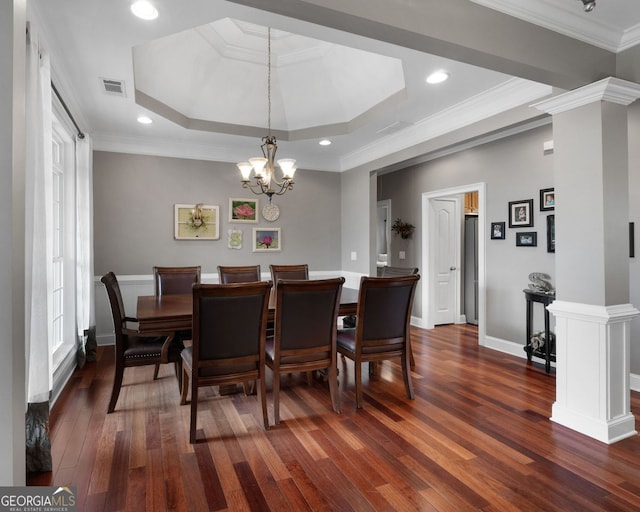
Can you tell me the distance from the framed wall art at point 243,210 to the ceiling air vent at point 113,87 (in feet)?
6.86

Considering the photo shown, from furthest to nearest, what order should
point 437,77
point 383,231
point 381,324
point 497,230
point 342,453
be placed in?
1. point 383,231
2. point 497,230
3. point 437,77
4. point 381,324
5. point 342,453

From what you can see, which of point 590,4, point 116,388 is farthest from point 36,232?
point 590,4

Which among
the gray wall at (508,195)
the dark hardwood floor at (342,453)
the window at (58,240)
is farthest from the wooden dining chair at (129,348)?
the gray wall at (508,195)

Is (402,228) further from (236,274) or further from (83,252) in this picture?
(83,252)

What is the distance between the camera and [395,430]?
2541mm

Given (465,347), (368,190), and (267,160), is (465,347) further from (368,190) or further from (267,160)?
(267,160)

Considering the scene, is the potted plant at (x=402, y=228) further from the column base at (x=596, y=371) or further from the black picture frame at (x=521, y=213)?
the column base at (x=596, y=371)

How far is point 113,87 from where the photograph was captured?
11.1 ft

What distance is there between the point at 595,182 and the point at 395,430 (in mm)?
2050

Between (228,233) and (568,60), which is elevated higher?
(568,60)

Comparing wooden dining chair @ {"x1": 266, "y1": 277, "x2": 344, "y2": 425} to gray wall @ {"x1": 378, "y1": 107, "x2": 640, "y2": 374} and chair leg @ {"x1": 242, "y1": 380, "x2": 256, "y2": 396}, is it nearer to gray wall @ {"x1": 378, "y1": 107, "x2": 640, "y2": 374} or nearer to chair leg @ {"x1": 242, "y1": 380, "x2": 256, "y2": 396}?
chair leg @ {"x1": 242, "y1": 380, "x2": 256, "y2": 396}

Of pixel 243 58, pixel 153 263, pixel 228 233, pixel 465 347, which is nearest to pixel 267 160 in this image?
pixel 243 58

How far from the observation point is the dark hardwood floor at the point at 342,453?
6.08 ft

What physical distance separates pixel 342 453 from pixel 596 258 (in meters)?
1.99
